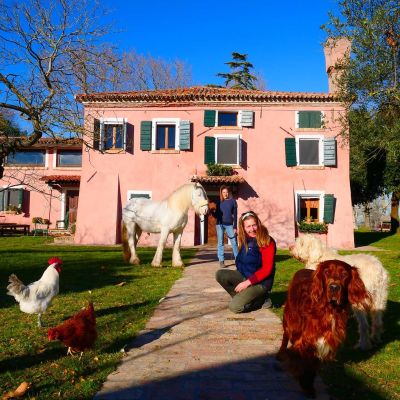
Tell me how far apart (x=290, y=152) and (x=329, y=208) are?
3.30m

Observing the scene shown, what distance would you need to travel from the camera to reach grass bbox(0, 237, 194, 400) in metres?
3.27

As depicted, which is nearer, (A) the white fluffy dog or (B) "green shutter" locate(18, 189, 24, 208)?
(A) the white fluffy dog

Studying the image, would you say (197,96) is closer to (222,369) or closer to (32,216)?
(32,216)

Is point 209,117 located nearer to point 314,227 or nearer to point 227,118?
point 227,118

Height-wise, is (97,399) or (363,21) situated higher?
(363,21)

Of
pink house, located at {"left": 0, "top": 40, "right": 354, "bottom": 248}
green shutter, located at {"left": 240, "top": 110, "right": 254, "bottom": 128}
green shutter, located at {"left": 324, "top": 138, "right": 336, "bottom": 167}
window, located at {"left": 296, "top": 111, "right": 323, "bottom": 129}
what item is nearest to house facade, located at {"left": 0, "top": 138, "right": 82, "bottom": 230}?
pink house, located at {"left": 0, "top": 40, "right": 354, "bottom": 248}

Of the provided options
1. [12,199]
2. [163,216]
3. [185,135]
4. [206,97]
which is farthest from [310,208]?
[12,199]

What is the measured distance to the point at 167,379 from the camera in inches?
129

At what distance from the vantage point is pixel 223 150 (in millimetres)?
19703

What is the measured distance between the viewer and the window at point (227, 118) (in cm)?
2005

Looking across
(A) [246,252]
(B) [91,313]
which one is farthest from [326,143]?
(B) [91,313]

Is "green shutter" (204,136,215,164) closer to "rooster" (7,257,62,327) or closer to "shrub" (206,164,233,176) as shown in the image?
"shrub" (206,164,233,176)

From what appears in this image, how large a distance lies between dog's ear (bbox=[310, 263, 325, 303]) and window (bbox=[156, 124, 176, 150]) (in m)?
17.4

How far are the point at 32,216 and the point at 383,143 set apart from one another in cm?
2177
